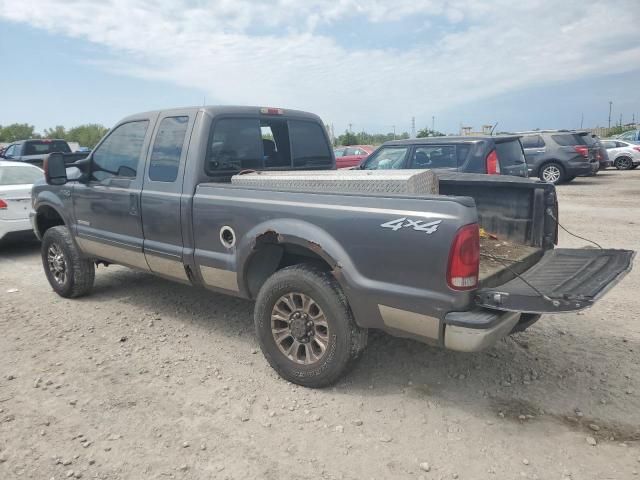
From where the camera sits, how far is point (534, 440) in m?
2.85

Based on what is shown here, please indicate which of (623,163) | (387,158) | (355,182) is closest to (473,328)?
(355,182)

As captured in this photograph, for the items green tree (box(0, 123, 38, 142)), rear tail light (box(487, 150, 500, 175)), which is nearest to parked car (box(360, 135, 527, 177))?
rear tail light (box(487, 150, 500, 175))

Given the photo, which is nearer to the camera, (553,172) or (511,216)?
(511,216)

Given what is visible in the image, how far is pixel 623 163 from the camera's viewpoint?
23172 millimetres

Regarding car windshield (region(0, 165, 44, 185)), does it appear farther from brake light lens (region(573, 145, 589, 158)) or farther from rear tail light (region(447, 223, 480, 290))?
brake light lens (region(573, 145, 589, 158))

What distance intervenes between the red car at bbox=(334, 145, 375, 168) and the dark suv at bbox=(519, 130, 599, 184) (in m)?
5.55

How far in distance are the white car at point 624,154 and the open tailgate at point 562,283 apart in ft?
75.1

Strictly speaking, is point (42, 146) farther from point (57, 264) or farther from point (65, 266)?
point (65, 266)

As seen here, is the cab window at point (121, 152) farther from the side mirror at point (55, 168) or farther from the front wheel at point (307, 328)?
the front wheel at point (307, 328)

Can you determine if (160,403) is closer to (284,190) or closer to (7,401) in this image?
(7,401)

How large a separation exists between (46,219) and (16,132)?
87.0 metres

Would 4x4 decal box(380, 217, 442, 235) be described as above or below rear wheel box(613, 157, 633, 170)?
above

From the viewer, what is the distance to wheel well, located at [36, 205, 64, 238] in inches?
225

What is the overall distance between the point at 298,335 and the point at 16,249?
7.02m
